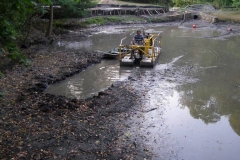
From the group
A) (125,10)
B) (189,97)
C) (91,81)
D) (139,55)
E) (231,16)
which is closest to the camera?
(189,97)

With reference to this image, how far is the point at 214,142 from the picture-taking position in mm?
8992

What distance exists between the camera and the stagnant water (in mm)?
8750

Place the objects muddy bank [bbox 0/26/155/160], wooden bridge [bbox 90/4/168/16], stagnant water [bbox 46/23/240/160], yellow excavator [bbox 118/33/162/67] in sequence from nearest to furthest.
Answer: muddy bank [bbox 0/26/155/160], stagnant water [bbox 46/23/240/160], yellow excavator [bbox 118/33/162/67], wooden bridge [bbox 90/4/168/16]

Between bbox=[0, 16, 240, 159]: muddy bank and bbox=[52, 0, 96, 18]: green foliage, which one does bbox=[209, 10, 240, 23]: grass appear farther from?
bbox=[0, 16, 240, 159]: muddy bank

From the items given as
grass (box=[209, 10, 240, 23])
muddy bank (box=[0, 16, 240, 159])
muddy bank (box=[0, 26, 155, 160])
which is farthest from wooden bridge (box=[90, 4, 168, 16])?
muddy bank (box=[0, 26, 155, 160])

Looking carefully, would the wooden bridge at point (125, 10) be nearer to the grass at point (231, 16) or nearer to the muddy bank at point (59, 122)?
the grass at point (231, 16)

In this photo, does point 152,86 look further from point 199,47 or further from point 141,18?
point 141,18

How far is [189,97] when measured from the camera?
12.7 m

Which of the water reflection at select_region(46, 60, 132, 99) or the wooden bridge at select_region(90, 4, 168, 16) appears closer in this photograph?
the water reflection at select_region(46, 60, 132, 99)

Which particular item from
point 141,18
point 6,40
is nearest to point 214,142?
point 6,40

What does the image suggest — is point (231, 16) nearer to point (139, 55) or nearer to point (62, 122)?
point (139, 55)

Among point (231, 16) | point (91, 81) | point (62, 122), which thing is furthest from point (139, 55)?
point (231, 16)

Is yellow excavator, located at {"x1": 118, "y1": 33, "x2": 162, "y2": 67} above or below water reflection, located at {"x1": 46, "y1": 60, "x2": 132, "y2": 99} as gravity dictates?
above

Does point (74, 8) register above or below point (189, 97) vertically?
above
